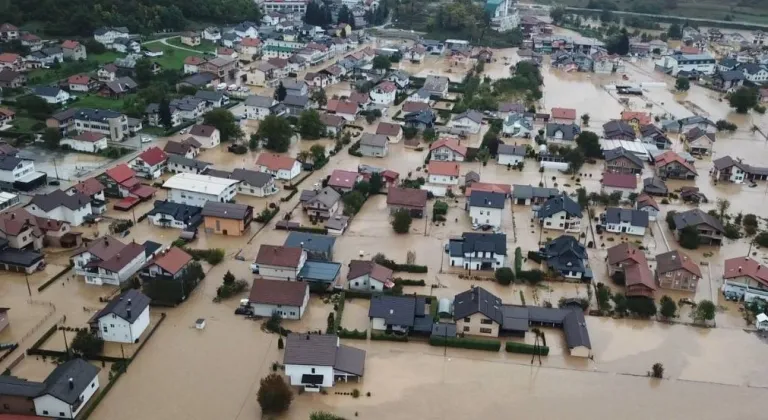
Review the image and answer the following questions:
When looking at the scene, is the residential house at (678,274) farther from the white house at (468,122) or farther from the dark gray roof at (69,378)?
the dark gray roof at (69,378)

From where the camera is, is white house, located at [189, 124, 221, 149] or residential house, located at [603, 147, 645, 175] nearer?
residential house, located at [603, 147, 645, 175]

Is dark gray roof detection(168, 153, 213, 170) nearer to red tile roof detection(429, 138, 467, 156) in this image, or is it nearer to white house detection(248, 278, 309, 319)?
red tile roof detection(429, 138, 467, 156)

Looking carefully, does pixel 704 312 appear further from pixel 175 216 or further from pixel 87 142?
pixel 87 142

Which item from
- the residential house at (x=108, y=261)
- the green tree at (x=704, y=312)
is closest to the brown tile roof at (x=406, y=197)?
the residential house at (x=108, y=261)

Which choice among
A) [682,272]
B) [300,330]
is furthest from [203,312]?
[682,272]

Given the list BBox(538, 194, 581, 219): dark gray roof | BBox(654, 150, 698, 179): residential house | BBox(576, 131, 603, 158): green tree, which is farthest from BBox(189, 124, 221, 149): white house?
BBox(654, 150, 698, 179): residential house

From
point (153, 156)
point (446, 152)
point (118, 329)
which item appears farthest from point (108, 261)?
point (446, 152)
